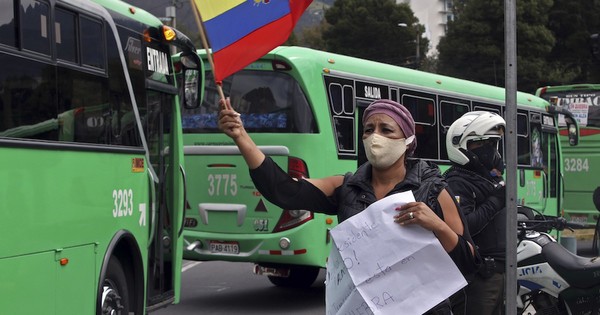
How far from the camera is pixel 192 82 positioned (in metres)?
10.3

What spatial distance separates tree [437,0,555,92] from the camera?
48.7 metres

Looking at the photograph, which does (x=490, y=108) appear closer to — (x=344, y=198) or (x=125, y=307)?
(x=125, y=307)

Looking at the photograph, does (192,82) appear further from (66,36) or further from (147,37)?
(66,36)

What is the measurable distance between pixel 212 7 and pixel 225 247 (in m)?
7.86

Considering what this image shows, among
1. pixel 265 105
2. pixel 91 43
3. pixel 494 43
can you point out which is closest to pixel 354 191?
pixel 91 43

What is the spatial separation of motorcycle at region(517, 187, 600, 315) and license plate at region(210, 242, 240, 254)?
16.5 ft

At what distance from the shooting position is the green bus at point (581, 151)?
22125mm

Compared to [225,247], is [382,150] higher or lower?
higher

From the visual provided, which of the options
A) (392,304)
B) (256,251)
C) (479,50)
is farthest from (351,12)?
(392,304)

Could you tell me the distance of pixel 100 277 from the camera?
7.75 metres

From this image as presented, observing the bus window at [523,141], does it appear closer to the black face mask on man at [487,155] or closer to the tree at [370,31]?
the black face mask on man at [487,155]

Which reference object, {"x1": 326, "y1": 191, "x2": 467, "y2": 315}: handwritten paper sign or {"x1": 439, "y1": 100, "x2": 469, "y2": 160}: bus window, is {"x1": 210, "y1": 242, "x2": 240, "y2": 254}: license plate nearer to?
{"x1": 439, "y1": 100, "x2": 469, "y2": 160}: bus window

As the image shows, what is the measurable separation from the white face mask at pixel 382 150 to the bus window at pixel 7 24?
3006mm

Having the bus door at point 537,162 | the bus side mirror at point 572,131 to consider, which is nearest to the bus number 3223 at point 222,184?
the bus door at point 537,162
